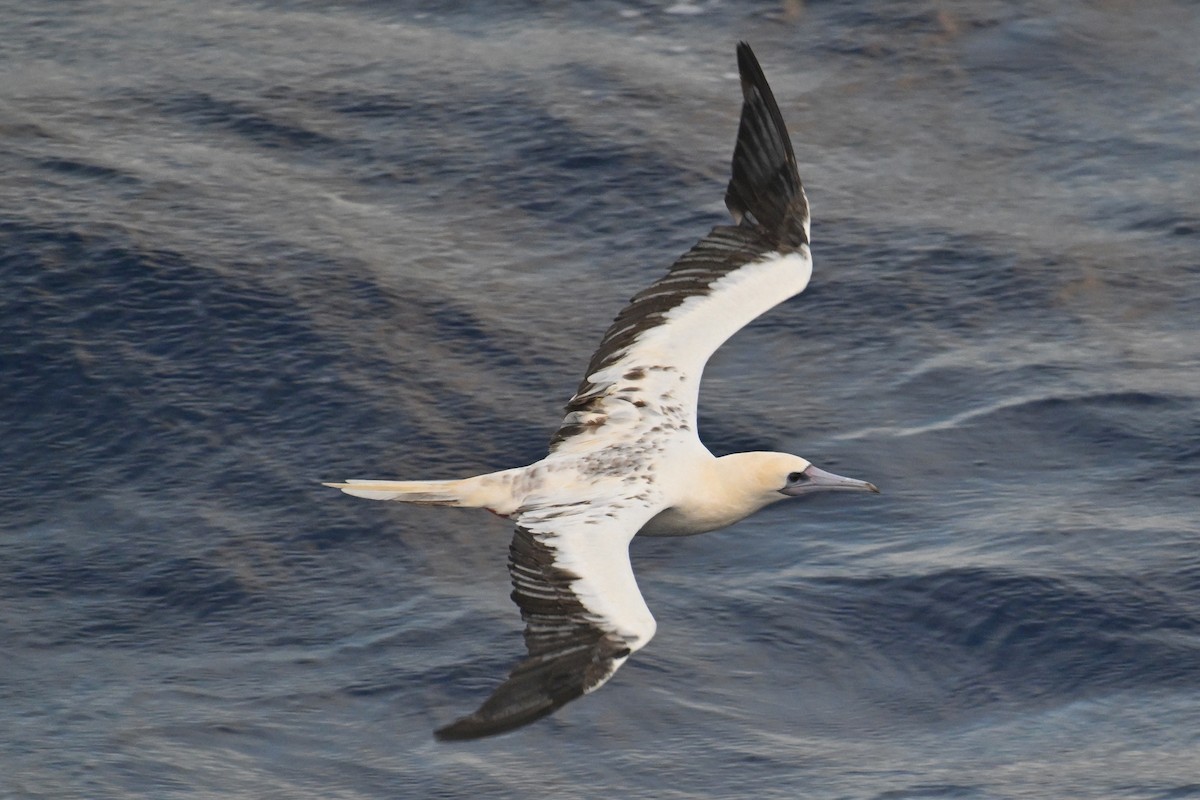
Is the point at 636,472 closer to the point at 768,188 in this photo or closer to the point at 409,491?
the point at 409,491

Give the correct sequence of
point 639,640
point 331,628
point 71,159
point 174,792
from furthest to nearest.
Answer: point 71,159 < point 331,628 < point 174,792 < point 639,640

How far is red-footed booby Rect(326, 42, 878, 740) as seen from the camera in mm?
7879

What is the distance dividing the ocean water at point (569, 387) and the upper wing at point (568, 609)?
7.03 feet

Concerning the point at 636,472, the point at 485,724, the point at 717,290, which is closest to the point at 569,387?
the point at 717,290

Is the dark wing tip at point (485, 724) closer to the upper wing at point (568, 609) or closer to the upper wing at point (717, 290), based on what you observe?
the upper wing at point (568, 609)

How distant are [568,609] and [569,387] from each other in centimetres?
400

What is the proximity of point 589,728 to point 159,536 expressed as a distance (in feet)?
8.39

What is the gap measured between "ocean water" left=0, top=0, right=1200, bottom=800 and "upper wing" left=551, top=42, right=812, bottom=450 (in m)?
1.87

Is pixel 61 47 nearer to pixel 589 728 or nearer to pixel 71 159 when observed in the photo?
pixel 71 159

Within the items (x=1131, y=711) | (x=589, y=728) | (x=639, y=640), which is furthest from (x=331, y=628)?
(x=1131, y=711)

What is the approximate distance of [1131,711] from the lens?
11000 millimetres

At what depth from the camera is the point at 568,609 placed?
8.04 meters

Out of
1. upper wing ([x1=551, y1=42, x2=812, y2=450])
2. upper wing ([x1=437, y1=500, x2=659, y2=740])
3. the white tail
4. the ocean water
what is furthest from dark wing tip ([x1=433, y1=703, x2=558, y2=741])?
the ocean water

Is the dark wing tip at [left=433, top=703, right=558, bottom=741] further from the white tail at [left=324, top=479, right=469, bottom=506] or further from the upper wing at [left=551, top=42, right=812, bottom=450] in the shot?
the upper wing at [left=551, top=42, right=812, bottom=450]
